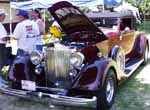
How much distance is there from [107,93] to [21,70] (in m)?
1.54

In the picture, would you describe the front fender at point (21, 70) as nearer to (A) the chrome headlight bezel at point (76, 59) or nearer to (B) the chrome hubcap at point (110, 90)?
(A) the chrome headlight bezel at point (76, 59)

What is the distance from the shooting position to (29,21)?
7637 mm

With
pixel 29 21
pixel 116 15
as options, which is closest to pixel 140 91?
pixel 116 15

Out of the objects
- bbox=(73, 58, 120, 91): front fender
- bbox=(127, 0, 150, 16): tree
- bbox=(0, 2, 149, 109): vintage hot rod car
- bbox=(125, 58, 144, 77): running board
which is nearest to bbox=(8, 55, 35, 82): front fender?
bbox=(0, 2, 149, 109): vintage hot rod car

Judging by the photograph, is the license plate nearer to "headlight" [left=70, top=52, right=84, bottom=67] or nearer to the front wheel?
"headlight" [left=70, top=52, right=84, bottom=67]

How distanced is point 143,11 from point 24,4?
→ 15.9 m

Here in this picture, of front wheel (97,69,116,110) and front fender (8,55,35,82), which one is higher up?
front fender (8,55,35,82)

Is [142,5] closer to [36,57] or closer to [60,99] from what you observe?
[36,57]

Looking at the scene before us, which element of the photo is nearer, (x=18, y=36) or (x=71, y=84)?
(x=71, y=84)

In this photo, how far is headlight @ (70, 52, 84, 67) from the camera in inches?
214

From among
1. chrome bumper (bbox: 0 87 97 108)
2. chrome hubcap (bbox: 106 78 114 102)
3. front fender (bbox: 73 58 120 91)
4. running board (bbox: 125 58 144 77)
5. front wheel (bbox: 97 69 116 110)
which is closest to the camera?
chrome bumper (bbox: 0 87 97 108)

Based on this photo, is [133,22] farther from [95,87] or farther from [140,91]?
[95,87]

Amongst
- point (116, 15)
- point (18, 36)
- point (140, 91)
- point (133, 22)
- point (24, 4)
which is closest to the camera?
point (140, 91)

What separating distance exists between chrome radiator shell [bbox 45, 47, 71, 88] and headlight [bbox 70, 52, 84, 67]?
0.07 m
